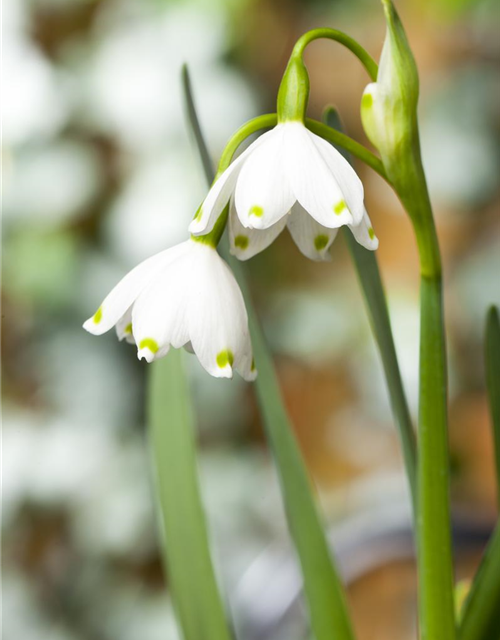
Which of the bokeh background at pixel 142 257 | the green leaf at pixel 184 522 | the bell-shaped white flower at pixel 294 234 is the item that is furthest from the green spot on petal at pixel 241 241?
the bokeh background at pixel 142 257

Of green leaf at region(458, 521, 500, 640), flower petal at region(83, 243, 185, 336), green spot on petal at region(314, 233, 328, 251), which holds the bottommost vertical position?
green leaf at region(458, 521, 500, 640)

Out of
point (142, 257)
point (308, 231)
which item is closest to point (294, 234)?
point (308, 231)

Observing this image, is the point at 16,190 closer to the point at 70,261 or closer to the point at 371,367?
the point at 70,261

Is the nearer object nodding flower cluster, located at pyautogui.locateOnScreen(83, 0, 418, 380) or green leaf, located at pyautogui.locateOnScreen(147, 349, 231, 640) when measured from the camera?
nodding flower cluster, located at pyautogui.locateOnScreen(83, 0, 418, 380)

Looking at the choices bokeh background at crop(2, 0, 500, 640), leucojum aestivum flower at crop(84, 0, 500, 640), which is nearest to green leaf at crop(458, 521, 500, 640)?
leucojum aestivum flower at crop(84, 0, 500, 640)

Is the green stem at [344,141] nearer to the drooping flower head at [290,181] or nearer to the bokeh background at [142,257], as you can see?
the drooping flower head at [290,181]

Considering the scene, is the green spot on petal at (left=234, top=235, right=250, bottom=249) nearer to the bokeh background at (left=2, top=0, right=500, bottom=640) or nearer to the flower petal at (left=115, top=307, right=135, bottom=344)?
the flower petal at (left=115, top=307, right=135, bottom=344)

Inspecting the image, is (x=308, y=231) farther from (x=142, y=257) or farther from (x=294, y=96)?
(x=142, y=257)

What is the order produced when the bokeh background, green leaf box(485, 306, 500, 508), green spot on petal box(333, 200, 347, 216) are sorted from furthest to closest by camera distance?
the bokeh background, green leaf box(485, 306, 500, 508), green spot on petal box(333, 200, 347, 216)
